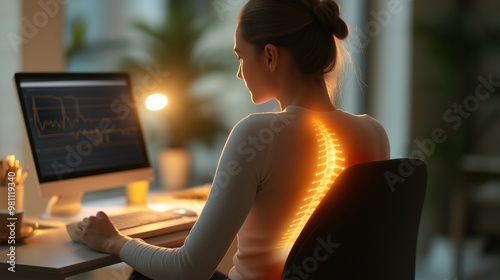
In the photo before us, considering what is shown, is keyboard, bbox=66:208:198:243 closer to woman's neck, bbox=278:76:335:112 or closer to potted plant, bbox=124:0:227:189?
woman's neck, bbox=278:76:335:112

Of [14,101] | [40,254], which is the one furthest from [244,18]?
[14,101]

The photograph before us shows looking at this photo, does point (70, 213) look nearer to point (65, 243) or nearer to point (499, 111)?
point (65, 243)

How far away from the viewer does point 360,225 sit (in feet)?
5.28

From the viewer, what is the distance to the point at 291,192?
1.74 metres

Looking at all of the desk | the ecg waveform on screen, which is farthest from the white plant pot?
the desk

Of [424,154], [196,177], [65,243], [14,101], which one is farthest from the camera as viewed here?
[196,177]

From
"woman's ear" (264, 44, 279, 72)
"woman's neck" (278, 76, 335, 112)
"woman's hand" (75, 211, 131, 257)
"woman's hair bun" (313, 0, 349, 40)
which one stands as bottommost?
"woman's hand" (75, 211, 131, 257)

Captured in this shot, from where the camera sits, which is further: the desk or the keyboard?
the keyboard

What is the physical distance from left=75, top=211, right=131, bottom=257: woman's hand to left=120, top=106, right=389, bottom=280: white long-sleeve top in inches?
3.0

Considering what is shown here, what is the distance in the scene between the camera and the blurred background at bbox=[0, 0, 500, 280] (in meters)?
3.23

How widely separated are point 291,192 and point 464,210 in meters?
2.49

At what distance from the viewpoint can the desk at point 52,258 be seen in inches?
71.4
